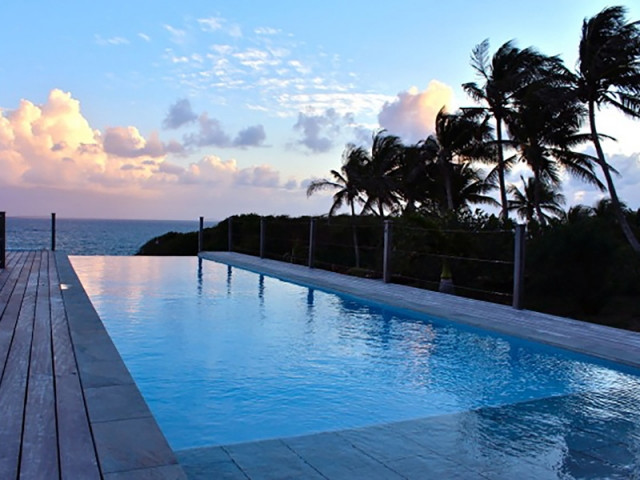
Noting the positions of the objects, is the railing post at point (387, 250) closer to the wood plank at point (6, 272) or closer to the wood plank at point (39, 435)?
the wood plank at point (6, 272)

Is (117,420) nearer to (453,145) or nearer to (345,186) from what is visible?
(345,186)

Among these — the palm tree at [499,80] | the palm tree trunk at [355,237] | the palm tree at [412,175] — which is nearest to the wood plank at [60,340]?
the palm tree trunk at [355,237]

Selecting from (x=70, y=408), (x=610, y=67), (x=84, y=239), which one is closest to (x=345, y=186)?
(x=610, y=67)

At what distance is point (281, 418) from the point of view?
10.1 ft

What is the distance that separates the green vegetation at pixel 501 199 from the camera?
29.6 feet

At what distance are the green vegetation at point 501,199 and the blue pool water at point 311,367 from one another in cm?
168

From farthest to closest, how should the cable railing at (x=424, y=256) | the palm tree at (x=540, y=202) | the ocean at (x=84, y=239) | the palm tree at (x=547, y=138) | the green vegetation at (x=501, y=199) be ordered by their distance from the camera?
1. the ocean at (x=84, y=239)
2. the palm tree at (x=540, y=202)
3. the palm tree at (x=547, y=138)
4. the green vegetation at (x=501, y=199)
5. the cable railing at (x=424, y=256)

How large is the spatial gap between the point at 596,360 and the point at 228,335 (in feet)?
9.69

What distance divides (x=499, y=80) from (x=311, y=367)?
15361mm

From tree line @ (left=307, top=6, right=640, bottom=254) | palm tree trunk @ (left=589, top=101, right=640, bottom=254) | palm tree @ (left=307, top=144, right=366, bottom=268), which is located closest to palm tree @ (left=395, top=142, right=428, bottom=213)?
tree line @ (left=307, top=6, right=640, bottom=254)

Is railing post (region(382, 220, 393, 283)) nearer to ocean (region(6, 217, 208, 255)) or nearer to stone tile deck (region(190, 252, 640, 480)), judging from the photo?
stone tile deck (region(190, 252, 640, 480))

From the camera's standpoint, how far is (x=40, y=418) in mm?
2307

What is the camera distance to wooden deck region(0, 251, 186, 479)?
192cm

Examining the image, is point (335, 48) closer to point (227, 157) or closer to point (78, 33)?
point (78, 33)
